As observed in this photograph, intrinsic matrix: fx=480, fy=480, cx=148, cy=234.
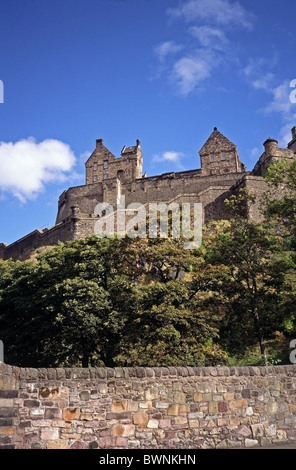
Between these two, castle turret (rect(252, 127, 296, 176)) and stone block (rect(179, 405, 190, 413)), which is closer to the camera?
stone block (rect(179, 405, 190, 413))

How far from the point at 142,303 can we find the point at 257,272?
644cm

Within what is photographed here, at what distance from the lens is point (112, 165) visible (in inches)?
3440

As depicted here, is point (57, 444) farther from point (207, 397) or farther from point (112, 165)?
point (112, 165)

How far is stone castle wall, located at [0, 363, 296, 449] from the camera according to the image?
10.2 metres

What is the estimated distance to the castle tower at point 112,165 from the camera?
86.1m

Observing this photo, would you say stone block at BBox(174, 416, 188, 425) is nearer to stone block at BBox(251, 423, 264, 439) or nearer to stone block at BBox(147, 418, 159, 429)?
stone block at BBox(147, 418, 159, 429)

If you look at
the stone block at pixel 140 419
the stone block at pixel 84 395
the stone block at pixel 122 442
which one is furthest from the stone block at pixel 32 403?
the stone block at pixel 140 419

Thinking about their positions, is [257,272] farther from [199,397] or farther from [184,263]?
[199,397]

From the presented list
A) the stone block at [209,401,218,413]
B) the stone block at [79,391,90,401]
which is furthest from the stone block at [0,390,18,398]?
the stone block at [209,401,218,413]

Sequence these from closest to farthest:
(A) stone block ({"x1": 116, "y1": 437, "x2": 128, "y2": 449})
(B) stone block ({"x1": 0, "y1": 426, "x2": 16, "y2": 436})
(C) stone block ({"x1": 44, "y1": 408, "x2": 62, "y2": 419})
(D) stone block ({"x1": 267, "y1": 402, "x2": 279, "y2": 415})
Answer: (B) stone block ({"x1": 0, "y1": 426, "x2": 16, "y2": 436}), (C) stone block ({"x1": 44, "y1": 408, "x2": 62, "y2": 419}), (A) stone block ({"x1": 116, "y1": 437, "x2": 128, "y2": 449}), (D) stone block ({"x1": 267, "y1": 402, "x2": 279, "y2": 415})

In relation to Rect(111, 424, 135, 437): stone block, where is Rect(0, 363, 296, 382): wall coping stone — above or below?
above

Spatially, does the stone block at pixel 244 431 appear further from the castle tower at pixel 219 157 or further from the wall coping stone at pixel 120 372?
the castle tower at pixel 219 157

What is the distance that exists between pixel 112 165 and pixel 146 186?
19232 millimetres

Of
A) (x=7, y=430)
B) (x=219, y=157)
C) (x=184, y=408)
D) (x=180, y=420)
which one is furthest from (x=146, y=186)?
(x=7, y=430)
